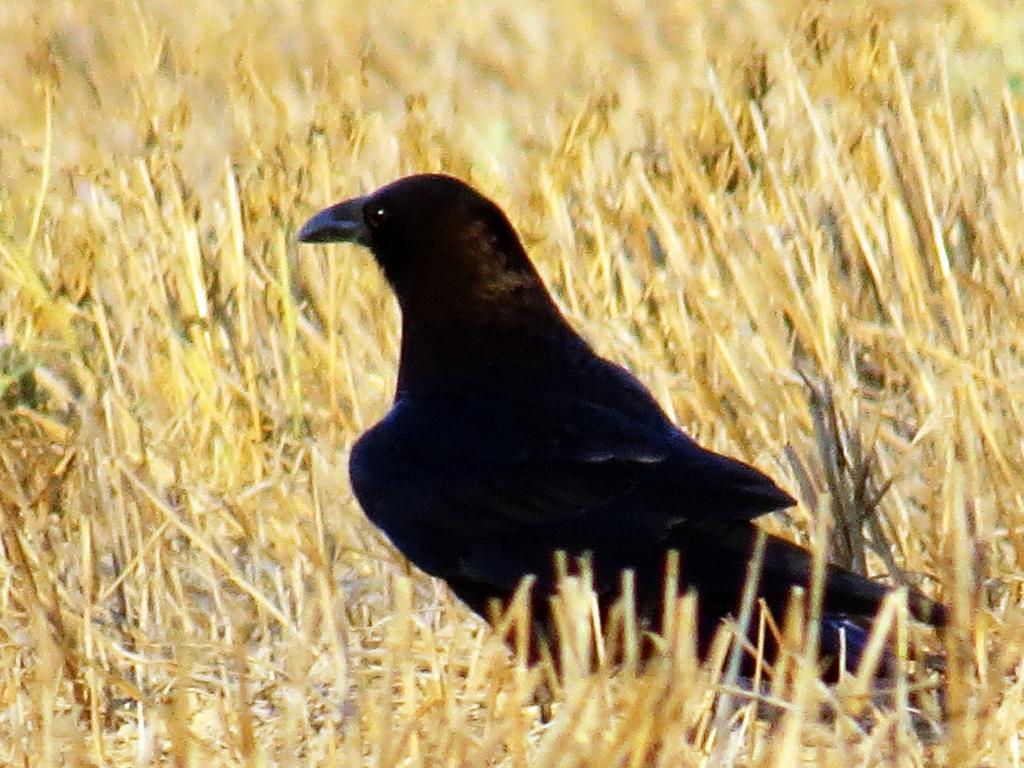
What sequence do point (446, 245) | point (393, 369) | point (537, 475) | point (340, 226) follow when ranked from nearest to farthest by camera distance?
point (537, 475), point (446, 245), point (340, 226), point (393, 369)

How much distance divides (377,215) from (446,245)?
247 mm

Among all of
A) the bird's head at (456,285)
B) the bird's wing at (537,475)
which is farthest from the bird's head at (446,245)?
the bird's wing at (537,475)

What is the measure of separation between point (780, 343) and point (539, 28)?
5.84m

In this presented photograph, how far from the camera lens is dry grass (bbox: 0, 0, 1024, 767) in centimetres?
366

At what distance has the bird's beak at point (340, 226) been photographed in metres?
5.34

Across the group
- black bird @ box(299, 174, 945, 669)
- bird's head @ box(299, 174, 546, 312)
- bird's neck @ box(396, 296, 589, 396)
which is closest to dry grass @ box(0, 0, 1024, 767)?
black bird @ box(299, 174, 945, 669)

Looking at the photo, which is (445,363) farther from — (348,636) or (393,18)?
(393,18)

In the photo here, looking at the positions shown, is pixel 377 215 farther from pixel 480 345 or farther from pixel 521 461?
pixel 521 461

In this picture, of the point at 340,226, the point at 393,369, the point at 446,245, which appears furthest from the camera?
the point at 393,369

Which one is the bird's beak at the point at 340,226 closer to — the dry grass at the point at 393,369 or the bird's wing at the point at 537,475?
the dry grass at the point at 393,369

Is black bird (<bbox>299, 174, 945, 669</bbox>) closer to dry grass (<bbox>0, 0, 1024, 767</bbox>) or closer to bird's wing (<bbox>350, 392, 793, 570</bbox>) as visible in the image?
bird's wing (<bbox>350, 392, 793, 570</bbox>)

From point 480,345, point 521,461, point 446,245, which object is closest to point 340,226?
point 446,245

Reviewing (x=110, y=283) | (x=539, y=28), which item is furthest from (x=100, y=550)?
(x=539, y=28)

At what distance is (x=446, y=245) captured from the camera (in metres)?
5.11
